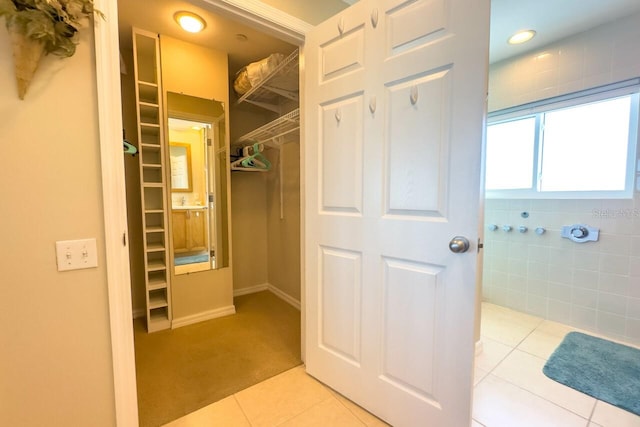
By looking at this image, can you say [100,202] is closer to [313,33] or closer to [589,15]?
[313,33]

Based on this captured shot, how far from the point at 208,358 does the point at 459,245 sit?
1.88 m

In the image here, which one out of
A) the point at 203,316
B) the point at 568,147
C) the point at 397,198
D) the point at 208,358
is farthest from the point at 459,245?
the point at 203,316

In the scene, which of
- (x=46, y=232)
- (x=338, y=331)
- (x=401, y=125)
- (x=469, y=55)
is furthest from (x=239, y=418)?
(x=469, y=55)

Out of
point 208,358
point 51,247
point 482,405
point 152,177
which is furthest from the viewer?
point 152,177

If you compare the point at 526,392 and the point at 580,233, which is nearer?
the point at 526,392

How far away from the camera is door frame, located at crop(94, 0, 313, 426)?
1001mm

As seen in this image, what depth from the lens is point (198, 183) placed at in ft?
8.48

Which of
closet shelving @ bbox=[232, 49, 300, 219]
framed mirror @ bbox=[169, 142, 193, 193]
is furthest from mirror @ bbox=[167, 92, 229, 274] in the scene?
closet shelving @ bbox=[232, 49, 300, 219]

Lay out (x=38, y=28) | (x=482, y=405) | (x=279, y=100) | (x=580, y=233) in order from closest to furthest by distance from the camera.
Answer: (x=38, y=28)
(x=482, y=405)
(x=580, y=233)
(x=279, y=100)

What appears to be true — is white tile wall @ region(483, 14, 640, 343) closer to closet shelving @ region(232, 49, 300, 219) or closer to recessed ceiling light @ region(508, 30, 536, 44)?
recessed ceiling light @ region(508, 30, 536, 44)

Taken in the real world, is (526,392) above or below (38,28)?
below

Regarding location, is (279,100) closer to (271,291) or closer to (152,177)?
(152,177)

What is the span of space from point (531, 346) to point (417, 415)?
4.78 feet

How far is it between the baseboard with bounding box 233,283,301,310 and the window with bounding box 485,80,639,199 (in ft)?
8.02
